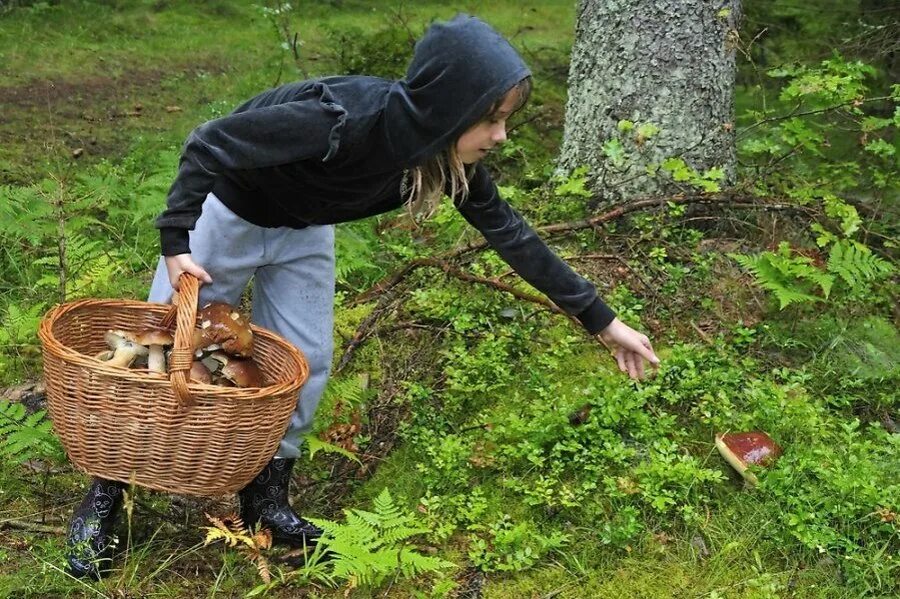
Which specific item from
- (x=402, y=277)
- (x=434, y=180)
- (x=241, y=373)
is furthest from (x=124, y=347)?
(x=402, y=277)

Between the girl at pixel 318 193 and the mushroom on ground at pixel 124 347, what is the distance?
247mm

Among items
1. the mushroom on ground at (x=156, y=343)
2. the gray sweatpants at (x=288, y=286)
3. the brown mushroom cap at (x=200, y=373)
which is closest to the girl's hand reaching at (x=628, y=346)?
Answer: the gray sweatpants at (x=288, y=286)

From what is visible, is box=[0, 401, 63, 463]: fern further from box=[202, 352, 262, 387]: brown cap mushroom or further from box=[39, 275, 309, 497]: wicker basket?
box=[202, 352, 262, 387]: brown cap mushroom

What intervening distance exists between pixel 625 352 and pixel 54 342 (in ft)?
6.56

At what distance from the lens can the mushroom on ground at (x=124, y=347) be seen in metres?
2.92

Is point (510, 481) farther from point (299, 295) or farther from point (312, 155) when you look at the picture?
point (312, 155)

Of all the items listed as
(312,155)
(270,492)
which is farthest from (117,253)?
(312,155)

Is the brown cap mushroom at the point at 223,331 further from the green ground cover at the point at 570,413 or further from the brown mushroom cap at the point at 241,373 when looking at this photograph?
the green ground cover at the point at 570,413

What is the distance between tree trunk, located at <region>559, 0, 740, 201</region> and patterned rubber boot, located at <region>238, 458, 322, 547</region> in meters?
2.76

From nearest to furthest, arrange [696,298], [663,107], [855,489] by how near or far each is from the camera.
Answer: [855,489] → [696,298] → [663,107]

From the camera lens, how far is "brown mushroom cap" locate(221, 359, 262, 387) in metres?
2.94

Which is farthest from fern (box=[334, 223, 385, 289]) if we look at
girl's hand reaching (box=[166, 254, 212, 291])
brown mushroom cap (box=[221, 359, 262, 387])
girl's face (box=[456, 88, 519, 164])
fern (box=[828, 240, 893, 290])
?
fern (box=[828, 240, 893, 290])

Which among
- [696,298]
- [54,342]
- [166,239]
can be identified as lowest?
[696,298]

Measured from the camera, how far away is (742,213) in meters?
5.00
